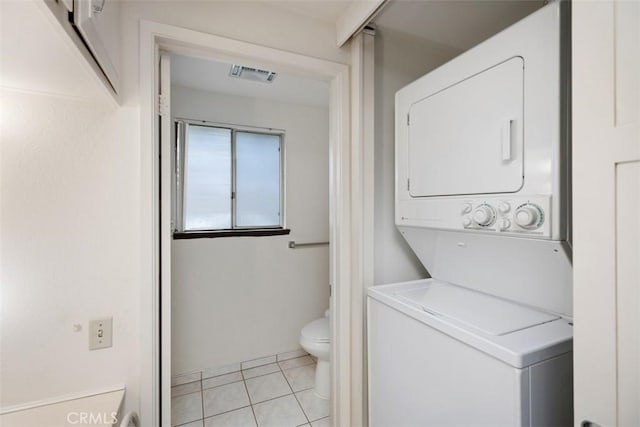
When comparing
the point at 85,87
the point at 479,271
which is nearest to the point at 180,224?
the point at 85,87

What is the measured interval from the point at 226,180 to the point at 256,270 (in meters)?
0.85

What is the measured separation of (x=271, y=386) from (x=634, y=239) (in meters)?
2.44

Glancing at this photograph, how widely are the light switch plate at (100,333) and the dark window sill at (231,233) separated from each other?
120 cm

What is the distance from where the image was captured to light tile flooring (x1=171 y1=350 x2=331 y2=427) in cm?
201

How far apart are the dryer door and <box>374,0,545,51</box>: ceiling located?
0.53m

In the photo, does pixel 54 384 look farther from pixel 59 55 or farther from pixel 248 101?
pixel 248 101

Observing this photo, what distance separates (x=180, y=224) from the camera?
2.47 metres

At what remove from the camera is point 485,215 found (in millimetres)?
1019

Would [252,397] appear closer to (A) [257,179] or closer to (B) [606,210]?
(A) [257,179]

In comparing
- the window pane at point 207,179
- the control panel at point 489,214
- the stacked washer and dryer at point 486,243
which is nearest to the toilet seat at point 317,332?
the stacked washer and dryer at point 486,243

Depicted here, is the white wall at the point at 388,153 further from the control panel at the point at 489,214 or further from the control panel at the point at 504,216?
the control panel at the point at 504,216

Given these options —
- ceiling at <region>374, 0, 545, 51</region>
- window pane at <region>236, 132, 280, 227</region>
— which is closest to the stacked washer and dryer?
ceiling at <region>374, 0, 545, 51</region>

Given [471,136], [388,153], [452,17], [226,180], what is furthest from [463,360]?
[226,180]

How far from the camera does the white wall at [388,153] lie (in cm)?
166
